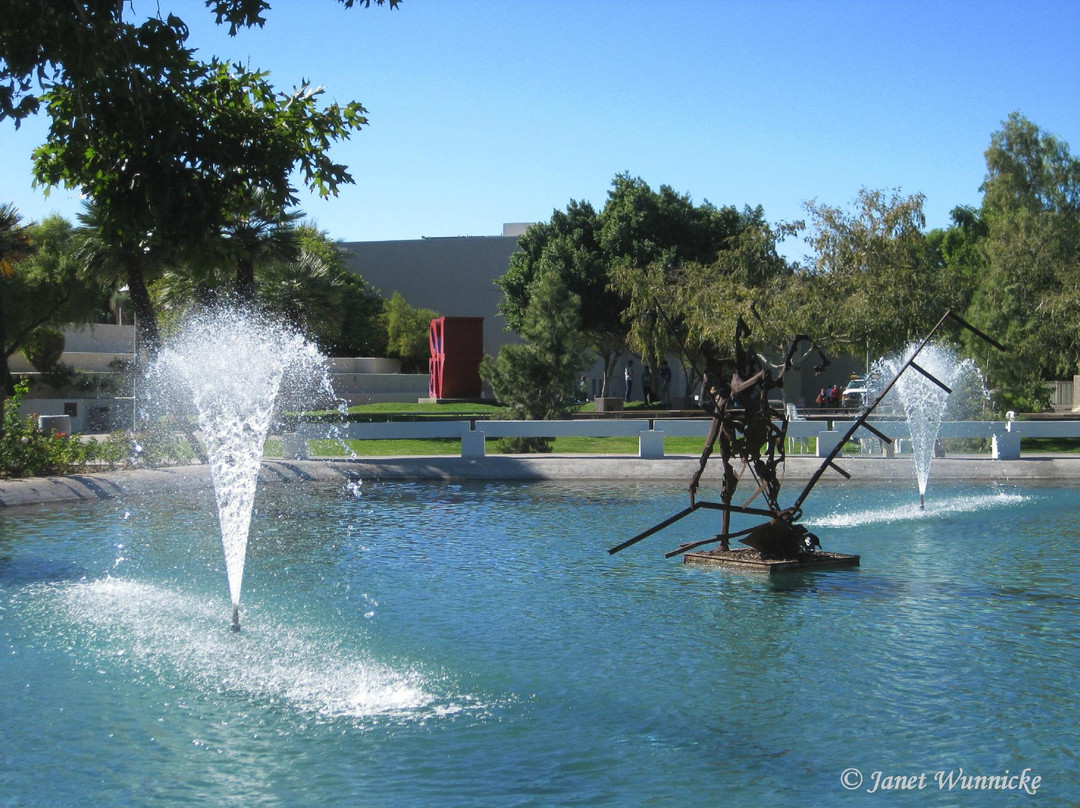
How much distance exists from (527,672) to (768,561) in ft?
14.8

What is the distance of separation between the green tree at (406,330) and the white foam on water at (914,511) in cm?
4854

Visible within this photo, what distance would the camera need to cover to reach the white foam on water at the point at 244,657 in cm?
783

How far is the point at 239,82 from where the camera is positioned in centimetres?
1102

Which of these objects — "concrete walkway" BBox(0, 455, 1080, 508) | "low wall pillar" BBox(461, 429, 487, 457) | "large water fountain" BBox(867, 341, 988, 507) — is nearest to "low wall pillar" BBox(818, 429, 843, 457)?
"concrete walkway" BBox(0, 455, 1080, 508)

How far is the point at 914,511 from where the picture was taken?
1684 centimetres

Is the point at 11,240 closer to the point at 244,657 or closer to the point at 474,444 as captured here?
the point at 474,444

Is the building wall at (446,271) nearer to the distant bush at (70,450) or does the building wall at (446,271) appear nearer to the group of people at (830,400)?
the group of people at (830,400)

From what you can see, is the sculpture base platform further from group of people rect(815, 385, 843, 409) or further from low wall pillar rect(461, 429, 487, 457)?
group of people rect(815, 385, 843, 409)

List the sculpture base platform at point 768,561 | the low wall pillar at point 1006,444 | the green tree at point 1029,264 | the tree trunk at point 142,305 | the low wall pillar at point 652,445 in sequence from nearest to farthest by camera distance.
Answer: the sculpture base platform at point 768,561
the low wall pillar at point 1006,444
the low wall pillar at point 652,445
the tree trunk at point 142,305
the green tree at point 1029,264

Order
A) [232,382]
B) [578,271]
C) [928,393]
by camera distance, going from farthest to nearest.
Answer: [578,271] < [232,382] < [928,393]

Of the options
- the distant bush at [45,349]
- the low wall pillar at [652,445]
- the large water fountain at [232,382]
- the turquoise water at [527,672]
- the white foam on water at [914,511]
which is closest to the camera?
the turquoise water at [527,672]

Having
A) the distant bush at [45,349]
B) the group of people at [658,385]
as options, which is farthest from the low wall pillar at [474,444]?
the distant bush at [45,349]

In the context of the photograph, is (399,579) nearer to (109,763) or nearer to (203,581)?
(203,581)

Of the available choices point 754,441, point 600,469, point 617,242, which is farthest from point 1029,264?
point 754,441
